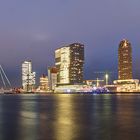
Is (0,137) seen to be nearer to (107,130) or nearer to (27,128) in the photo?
(27,128)

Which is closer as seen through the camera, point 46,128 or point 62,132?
point 62,132

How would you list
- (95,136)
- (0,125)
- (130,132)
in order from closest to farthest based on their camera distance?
(95,136) < (130,132) < (0,125)

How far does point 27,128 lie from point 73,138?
884 cm

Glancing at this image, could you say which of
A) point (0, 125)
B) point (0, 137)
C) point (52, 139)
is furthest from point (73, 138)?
point (0, 125)

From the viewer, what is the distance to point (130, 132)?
119ft

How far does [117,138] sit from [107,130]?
5.42 m

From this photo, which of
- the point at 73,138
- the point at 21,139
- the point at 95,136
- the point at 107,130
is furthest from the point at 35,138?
the point at 107,130

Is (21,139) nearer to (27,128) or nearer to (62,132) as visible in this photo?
(62,132)

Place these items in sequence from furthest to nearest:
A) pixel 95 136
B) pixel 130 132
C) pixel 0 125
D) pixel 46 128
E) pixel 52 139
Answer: pixel 0 125 → pixel 46 128 → pixel 130 132 → pixel 95 136 → pixel 52 139

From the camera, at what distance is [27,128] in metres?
39.5

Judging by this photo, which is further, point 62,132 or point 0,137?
point 62,132

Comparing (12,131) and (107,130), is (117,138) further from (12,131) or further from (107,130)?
(12,131)

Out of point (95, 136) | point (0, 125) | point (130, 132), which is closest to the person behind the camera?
point (95, 136)

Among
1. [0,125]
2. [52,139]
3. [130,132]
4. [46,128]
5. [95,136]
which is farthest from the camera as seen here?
[0,125]
